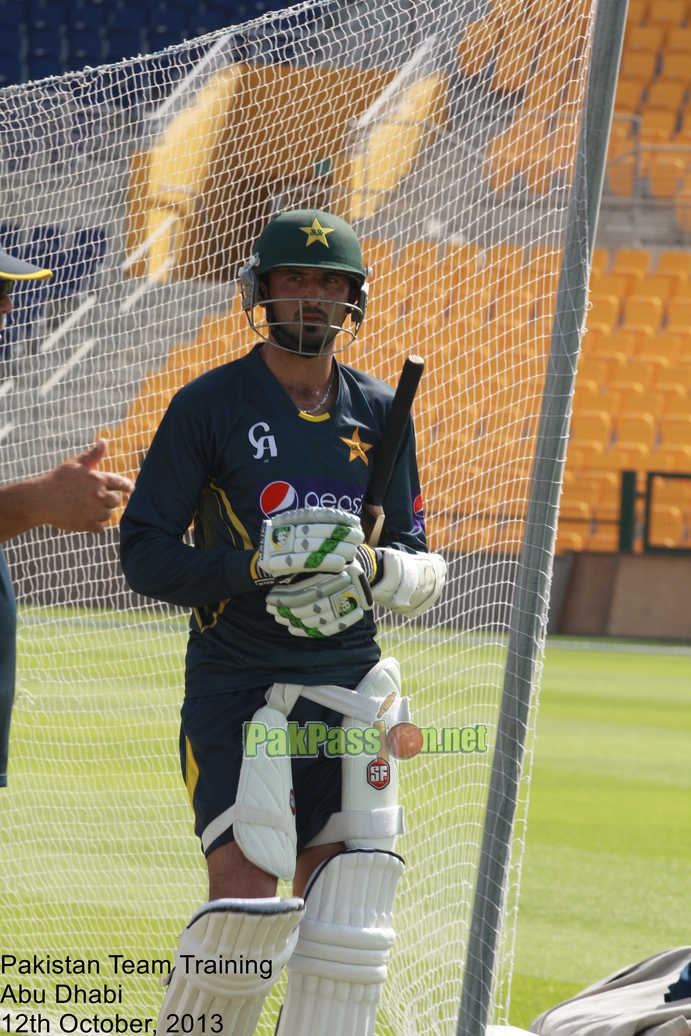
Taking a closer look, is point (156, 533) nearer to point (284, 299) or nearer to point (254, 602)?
point (254, 602)

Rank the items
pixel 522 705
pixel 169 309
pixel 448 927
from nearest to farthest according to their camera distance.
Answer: pixel 522 705 → pixel 448 927 → pixel 169 309

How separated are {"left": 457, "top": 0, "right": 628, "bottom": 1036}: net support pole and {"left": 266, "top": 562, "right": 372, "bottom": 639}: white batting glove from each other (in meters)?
0.61

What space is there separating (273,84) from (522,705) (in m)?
3.23

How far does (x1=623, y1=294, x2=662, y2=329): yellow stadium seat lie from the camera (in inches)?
726

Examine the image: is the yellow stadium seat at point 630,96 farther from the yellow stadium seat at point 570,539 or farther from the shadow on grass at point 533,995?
the shadow on grass at point 533,995

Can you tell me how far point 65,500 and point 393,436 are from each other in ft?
2.50

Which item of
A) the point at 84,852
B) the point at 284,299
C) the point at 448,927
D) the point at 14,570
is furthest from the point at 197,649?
the point at 14,570

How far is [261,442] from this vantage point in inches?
105

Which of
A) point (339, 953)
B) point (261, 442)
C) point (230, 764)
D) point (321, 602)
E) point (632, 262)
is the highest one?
point (632, 262)

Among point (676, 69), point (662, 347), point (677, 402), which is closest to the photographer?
point (677, 402)

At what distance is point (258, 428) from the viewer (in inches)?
105

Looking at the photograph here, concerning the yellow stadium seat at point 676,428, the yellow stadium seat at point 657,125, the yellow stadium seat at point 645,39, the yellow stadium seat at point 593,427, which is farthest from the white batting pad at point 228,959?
the yellow stadium seat at point 645,39

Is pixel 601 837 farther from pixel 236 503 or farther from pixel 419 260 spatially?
pixel 236 503

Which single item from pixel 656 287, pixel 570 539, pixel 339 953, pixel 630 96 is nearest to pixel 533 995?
pixel 339 953
